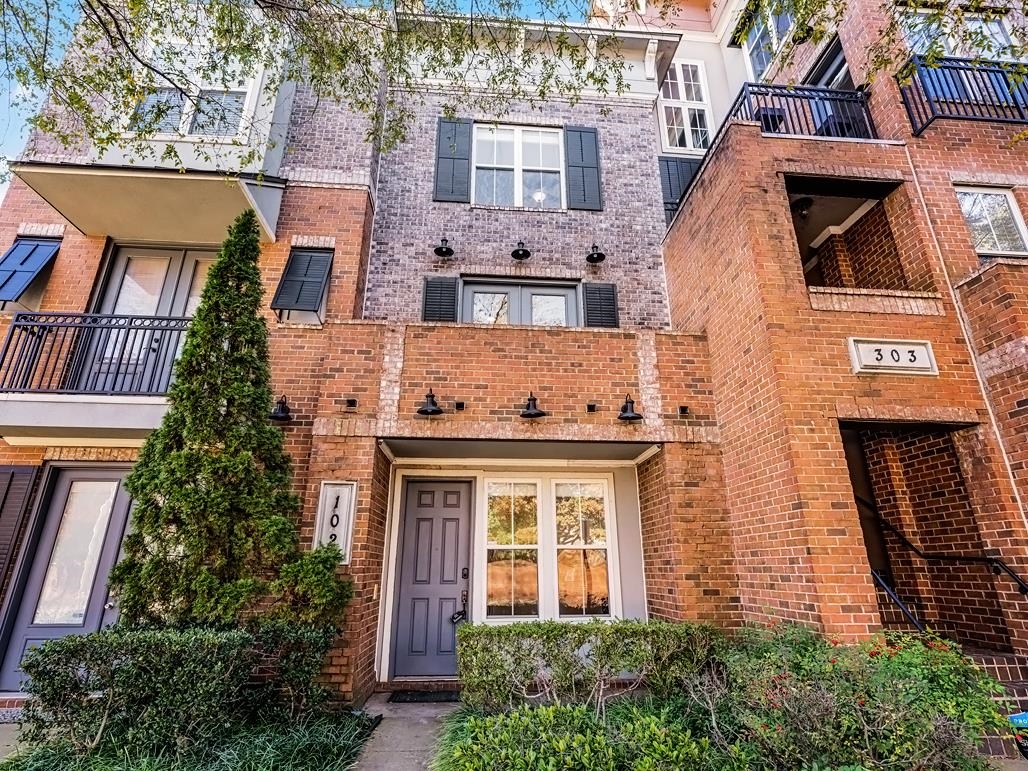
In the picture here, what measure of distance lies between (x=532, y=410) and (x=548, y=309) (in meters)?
2.50

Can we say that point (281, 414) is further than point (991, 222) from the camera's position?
No

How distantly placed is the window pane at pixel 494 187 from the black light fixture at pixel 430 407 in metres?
4.05

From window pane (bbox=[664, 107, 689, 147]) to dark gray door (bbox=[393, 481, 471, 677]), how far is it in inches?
299

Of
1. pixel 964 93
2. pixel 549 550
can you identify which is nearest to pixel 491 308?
pixel 549 550

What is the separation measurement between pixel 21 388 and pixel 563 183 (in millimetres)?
8010

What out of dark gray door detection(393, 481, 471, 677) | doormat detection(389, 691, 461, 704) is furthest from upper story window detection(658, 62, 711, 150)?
doormat detection(389, 691, 461, 704)

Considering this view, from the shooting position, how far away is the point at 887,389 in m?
4.91

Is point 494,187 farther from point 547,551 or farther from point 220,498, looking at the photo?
point 220,498

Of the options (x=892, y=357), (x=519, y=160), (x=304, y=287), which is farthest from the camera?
(x=519, y=160)

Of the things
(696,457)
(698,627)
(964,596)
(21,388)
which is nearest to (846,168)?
(696,457)

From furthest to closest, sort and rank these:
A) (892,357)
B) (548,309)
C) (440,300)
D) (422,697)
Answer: (548,309)
(440,300)
(422,697)
(892,357)

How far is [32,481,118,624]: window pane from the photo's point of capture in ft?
18.3

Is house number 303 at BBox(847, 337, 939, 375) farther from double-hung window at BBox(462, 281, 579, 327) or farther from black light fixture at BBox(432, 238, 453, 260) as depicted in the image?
black light fixture at BBox(432, 238, 453, 260)

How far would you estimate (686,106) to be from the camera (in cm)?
954
